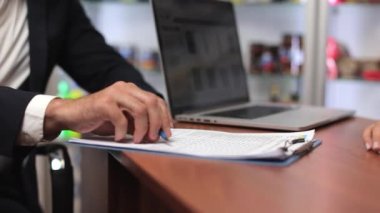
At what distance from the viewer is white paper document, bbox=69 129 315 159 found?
24.9 inches

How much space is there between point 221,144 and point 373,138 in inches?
10.4

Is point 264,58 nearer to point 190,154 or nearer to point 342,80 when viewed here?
point 342,80

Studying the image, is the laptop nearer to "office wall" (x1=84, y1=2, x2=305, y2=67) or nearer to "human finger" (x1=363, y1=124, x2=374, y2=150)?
"human finger" (x1=363, y1=124, x2=374, y2=150)

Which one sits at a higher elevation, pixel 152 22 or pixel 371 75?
pixel 152 22

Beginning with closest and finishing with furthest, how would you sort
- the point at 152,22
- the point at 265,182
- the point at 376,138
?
the point at 265,182, the point at 376,138, the point at 152,22

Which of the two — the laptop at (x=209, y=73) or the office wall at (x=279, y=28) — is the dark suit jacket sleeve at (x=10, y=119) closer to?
the laptop at (x=209, y=73)

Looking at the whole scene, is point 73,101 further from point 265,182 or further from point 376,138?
point 376,138

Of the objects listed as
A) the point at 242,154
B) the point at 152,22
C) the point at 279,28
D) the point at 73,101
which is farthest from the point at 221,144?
the point at 152,22

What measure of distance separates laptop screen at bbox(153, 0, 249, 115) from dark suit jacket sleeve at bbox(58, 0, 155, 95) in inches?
4.0

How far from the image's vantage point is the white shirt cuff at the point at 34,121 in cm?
68

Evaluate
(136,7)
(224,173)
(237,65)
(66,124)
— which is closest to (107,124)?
(66,124)

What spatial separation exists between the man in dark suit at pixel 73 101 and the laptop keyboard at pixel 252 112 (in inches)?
8.1

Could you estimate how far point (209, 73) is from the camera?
4.09 ft

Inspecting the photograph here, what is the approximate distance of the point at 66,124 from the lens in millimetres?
702
